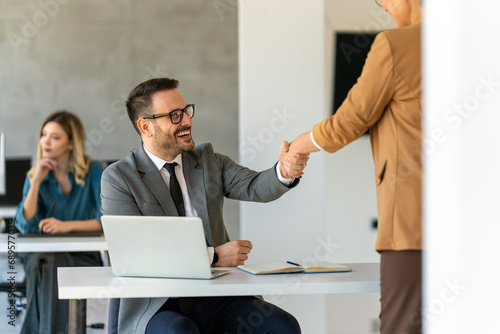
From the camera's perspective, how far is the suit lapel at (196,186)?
8.23 feet

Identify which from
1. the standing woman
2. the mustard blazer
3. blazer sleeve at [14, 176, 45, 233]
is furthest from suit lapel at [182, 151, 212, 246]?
blazer sleeve at [14, 176, 45, 233]

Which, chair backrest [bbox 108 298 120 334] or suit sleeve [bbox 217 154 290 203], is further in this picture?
suit sleeve [bbox 217 154 290 203]

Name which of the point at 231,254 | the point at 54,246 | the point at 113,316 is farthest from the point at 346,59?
the point at 113,316

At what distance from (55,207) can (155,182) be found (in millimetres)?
1627

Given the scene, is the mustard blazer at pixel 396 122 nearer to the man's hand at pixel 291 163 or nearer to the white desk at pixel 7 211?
the man's hand at pixel 291 163

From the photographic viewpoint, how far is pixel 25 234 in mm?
3564

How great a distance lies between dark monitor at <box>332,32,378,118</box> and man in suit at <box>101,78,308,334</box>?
11.4 feet

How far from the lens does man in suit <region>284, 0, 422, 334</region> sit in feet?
5.54

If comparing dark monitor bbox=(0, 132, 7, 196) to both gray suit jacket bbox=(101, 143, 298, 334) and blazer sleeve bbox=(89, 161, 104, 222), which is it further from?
gray suit jacket bbox=(101, 143, 298, 334)

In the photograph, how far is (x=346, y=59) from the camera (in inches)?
236

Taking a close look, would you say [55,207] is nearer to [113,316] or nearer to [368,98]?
[113,316]
